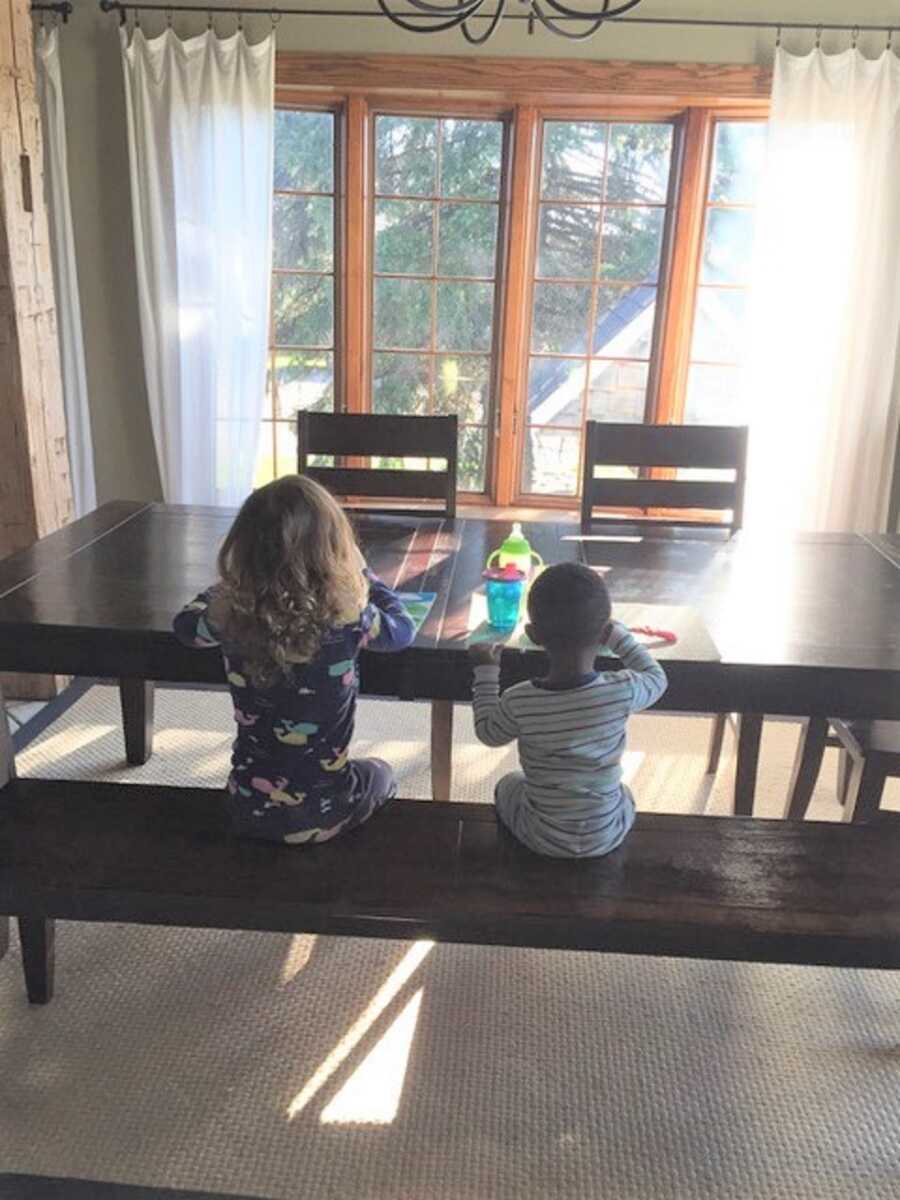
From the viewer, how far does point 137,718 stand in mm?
2689

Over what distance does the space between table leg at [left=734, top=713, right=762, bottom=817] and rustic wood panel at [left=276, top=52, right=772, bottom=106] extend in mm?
2304

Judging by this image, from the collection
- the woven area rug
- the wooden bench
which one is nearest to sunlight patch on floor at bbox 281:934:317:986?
the woven area rug

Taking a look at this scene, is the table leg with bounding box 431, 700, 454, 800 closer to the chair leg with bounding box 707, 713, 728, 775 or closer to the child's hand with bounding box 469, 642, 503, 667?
the child's hand with bounding box 469, 642, 503, 667

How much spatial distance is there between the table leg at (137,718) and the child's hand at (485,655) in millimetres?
1278

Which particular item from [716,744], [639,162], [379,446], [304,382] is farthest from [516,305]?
[716,744]

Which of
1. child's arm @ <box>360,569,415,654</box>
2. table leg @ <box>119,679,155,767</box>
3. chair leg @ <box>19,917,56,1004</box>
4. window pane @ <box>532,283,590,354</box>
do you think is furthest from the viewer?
window pane @ <box>532,283,590,354</box>

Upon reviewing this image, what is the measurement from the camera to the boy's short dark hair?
4.59 feet

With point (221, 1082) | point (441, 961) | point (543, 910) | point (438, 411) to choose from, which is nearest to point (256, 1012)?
point (221, 1082)

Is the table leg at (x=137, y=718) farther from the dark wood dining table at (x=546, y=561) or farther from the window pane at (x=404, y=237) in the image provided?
the window pane at (x=404, y=237)

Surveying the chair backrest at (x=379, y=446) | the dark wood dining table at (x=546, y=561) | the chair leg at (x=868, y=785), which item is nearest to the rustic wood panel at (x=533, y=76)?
the chair backrest at (x=379, y=446)

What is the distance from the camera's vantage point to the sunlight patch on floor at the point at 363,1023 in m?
1.69

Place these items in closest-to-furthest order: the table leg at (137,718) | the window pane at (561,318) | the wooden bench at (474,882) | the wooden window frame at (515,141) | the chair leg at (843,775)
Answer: the wooden bench at (474,882), the chair leg at (843,775), the table leg at (137,718), the wooden window frame at (515,141), the window pane at (561,318)

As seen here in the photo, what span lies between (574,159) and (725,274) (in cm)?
70

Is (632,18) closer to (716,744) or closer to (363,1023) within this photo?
(716,744)
